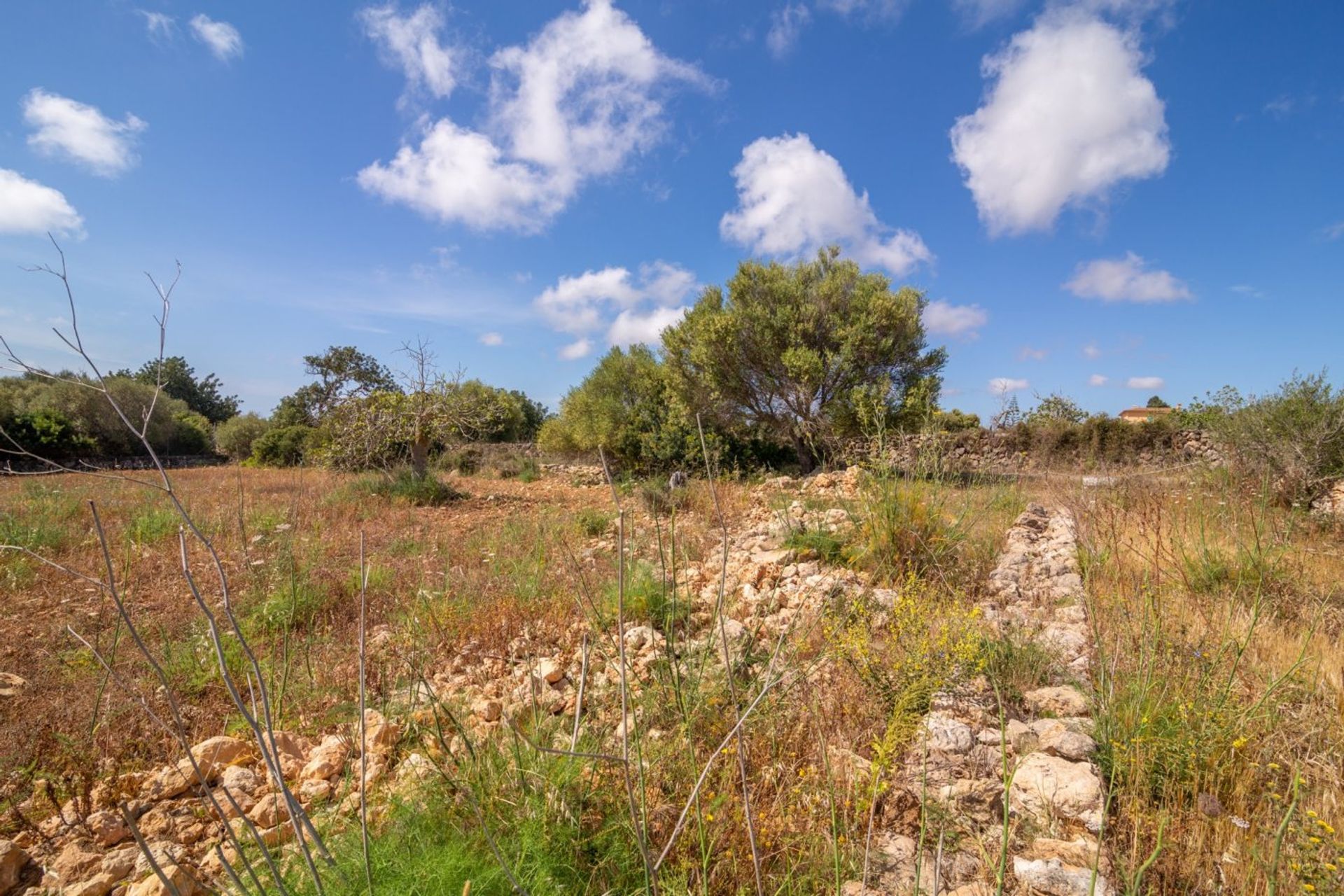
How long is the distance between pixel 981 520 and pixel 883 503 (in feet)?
4.92

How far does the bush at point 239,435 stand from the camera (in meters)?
23.7

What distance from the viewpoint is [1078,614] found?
3303 mm

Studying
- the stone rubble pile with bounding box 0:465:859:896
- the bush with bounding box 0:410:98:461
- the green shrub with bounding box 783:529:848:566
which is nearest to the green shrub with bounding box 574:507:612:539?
the green shrub with bounding box 783:529:848:566

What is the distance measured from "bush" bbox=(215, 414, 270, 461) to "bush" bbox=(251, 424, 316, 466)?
560cm

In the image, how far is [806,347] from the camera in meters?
13.0

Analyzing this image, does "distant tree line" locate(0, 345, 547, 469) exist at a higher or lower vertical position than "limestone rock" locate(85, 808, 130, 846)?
higher

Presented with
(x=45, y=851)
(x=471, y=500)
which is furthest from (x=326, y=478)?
(x=45, y=851)

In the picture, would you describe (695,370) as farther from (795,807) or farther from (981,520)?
(795,807)

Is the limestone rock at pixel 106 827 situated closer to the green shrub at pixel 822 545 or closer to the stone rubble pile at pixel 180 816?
the stone rubble pile at pixel 180 816

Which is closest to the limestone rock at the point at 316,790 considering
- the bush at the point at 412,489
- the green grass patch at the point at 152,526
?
the green grass patch at the point at 152,526

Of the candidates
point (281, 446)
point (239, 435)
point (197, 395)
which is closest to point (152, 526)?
point (281, 446)

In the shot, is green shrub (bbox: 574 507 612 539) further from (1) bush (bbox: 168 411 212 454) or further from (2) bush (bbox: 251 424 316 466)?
(1) bush (bbox: 168 411 212 454)

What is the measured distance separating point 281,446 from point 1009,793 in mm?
21302

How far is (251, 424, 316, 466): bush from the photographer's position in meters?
17.7
